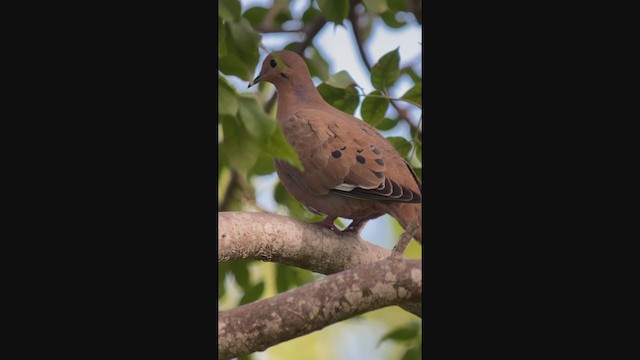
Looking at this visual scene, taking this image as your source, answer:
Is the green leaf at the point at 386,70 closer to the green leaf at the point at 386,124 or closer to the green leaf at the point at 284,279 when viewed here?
the green leaf at the point at 386,124

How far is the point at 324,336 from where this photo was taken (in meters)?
2.10

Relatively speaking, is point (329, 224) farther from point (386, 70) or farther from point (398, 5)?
point (398, 5)

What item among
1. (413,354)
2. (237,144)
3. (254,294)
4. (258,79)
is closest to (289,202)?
(254,294)

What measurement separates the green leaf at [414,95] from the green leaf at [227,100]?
60cm

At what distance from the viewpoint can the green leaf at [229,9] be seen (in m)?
1.47

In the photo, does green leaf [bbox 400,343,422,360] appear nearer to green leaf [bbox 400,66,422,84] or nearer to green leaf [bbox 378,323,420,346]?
green leaf [bbox 378,323,420,346]

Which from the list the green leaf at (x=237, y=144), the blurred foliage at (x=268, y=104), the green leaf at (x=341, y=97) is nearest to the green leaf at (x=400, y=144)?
the blurred foliage at (x=268, y=104)

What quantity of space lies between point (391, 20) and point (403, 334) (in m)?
0.72

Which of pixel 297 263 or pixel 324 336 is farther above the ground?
pixel 297 263

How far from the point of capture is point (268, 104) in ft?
7.43
